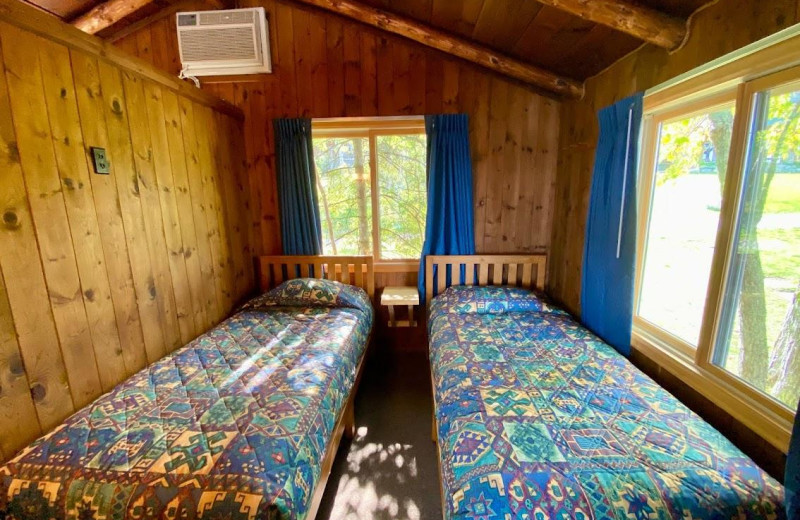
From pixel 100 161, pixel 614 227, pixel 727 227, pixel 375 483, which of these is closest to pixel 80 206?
pixel 100 161

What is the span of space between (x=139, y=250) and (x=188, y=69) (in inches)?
61.2

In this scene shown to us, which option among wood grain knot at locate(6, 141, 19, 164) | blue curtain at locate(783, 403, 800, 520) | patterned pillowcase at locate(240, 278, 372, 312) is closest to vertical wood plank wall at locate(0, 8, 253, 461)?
wood grain knot at locate(6, 141, 19, 164)

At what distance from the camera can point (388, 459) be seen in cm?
192

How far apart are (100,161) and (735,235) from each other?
279 centimetres

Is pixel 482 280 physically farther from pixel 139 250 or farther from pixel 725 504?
pixel 139 250

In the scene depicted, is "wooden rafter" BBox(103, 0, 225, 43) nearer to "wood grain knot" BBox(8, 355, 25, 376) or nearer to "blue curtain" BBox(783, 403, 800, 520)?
"wood grain knot" BBox(8, 355, 25, 376)

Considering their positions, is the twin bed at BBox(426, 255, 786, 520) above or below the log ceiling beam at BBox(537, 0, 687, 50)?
below

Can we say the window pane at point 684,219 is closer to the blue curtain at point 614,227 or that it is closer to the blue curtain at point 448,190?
the blue curtain at point 614,227

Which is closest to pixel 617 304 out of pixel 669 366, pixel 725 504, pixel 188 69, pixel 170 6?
pixel 669 366

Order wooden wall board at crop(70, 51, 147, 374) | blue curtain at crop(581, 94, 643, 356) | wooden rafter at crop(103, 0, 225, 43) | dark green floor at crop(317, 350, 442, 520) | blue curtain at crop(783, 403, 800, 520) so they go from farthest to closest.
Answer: wooden rafter at crop(103, 0, 225, 43), blue curtain at crop(581, 94, 643, 356), dark green floor at crop(317, 350, 442, 520), wooden wall board at crop(70, 51, 147, 374), blue curtain at crop(783, 403, 800, 520)

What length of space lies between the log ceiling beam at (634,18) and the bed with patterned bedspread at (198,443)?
204 cm

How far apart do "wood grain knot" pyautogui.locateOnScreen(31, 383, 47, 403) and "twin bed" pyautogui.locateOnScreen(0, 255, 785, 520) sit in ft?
0.52

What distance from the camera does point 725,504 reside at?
3.03ft

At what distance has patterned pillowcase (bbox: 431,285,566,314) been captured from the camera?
7.93 feet
